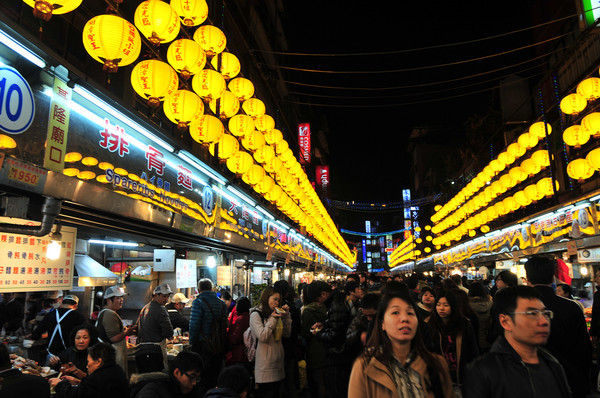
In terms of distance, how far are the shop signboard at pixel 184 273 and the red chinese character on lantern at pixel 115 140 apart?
4.38m

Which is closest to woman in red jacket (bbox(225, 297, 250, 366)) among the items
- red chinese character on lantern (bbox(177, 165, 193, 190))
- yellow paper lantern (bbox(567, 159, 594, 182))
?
red chinese character on lantern (bbox(177, 165, 193, 190))

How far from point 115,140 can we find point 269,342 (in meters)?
4.21

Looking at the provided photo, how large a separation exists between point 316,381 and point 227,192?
6800 mm

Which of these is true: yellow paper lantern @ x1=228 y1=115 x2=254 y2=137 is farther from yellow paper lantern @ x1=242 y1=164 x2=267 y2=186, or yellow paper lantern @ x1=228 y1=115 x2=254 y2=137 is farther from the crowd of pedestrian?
the crowd of pedestrian

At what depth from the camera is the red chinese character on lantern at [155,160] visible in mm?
7805

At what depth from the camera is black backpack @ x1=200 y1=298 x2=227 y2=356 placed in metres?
7.34

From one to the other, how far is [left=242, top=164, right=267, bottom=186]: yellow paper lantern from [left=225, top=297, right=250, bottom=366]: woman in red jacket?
515cm

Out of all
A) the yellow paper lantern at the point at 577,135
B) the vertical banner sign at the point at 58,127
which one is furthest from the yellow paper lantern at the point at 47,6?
the yellow paper lantern at the point at 577,135

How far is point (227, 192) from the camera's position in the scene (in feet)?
40.2

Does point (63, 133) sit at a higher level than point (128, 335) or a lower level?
Answer: higher

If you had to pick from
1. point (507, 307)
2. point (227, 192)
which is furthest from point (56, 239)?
point (227, 192)

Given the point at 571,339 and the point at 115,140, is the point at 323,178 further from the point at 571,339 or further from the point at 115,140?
the point at 571,339

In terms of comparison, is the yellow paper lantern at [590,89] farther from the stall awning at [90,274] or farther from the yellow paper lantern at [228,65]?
the stall awning at [90,274]

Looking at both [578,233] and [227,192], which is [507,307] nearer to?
[227,192]
